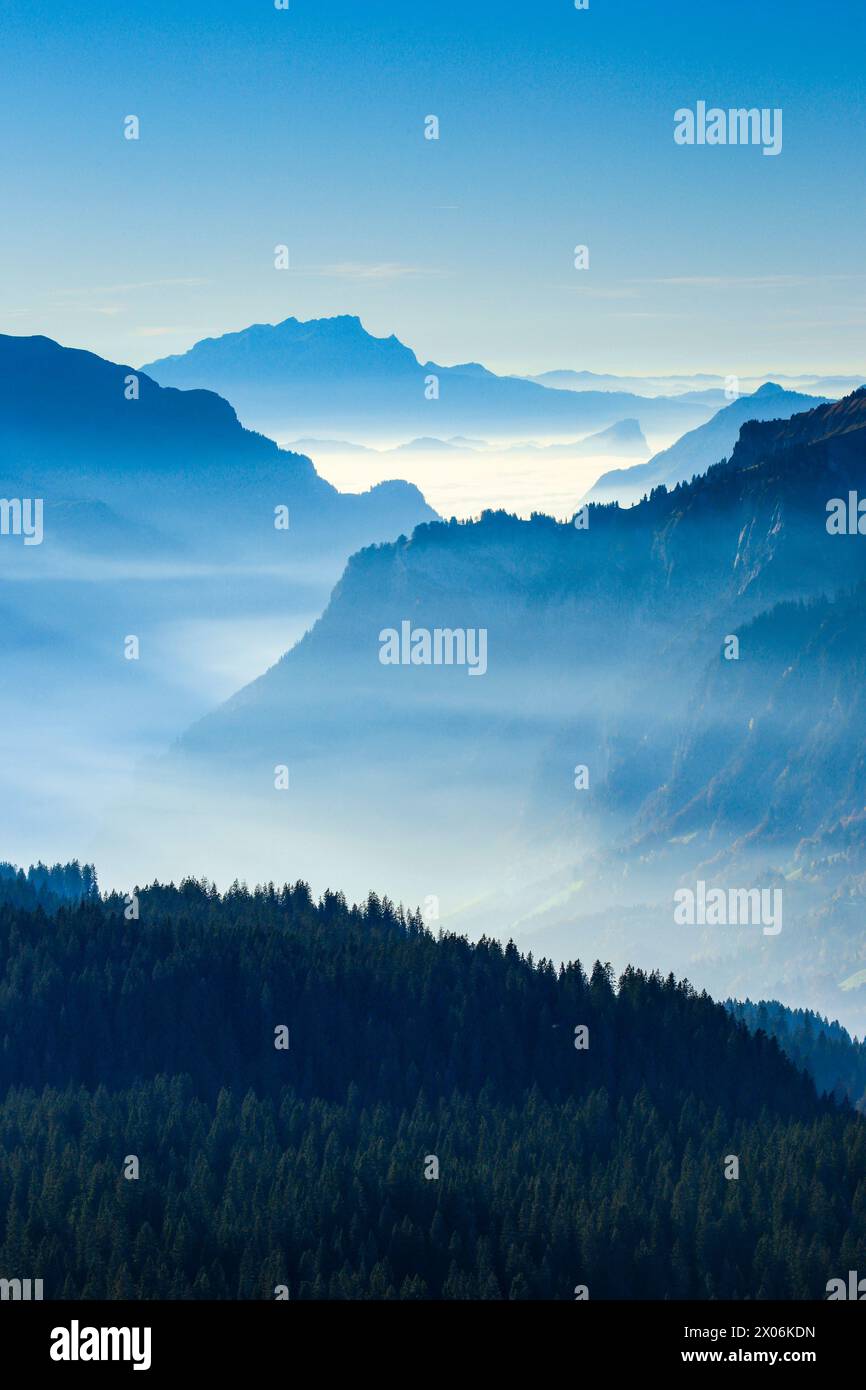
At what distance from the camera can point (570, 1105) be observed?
19088 cm

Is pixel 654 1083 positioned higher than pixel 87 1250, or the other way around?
pixel 654 1083
